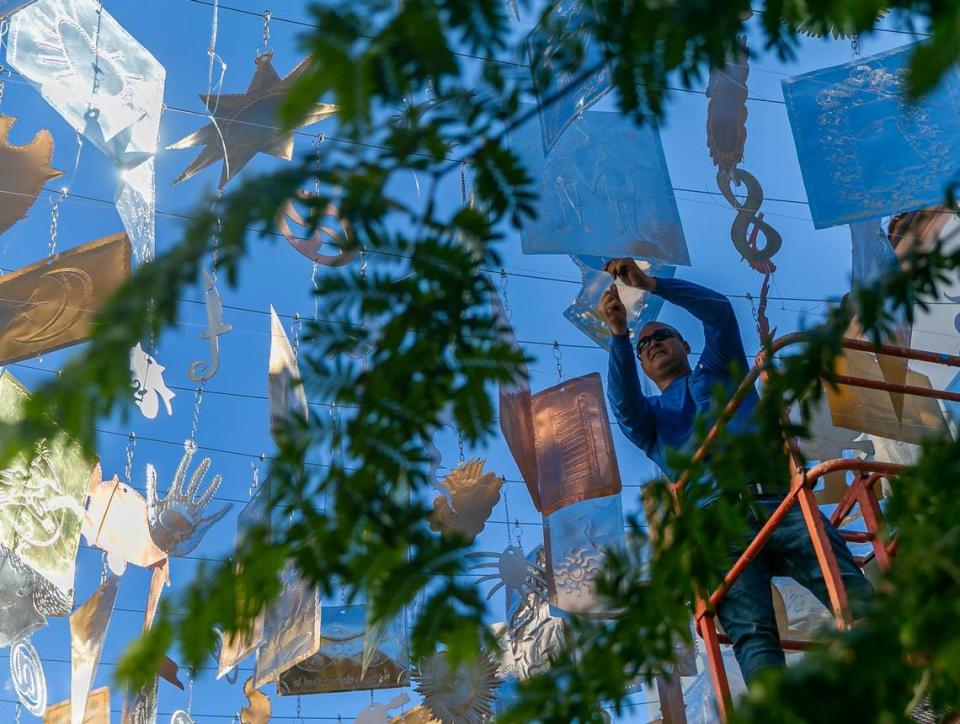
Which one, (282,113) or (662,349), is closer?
(282,113)

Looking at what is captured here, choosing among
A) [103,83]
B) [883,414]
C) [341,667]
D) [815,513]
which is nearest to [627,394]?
[815,513]

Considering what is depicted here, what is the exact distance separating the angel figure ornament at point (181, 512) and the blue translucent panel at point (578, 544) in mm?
2450

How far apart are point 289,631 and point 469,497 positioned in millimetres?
1081

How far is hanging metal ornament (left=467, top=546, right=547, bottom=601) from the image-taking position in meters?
6.54

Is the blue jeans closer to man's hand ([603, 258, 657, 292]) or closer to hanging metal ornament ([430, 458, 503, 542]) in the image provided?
man's hand ([603, 258, 657, 292])

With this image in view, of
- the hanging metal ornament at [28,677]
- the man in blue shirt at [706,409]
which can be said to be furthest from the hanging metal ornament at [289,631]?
the man in blue shirt at [706,409]

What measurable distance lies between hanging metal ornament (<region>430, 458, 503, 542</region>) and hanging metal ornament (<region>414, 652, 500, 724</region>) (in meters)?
0.63

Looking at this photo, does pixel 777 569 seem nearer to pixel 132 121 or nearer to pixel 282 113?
pixel 282 113

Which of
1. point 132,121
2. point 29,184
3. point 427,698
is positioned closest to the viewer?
point 132,121

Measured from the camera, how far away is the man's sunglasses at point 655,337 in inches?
146

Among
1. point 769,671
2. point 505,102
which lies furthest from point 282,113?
point 769,671

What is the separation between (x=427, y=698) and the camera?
6.42 meters

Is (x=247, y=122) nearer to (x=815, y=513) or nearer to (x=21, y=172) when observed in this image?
(x=21, y=172)

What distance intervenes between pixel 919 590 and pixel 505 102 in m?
0.73
